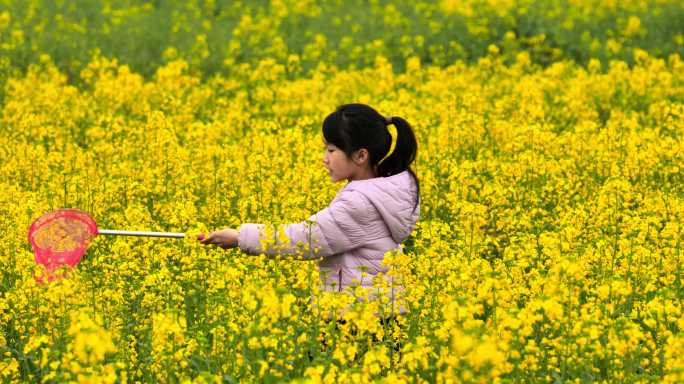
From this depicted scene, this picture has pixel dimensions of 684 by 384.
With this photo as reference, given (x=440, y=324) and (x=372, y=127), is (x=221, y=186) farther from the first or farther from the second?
(x=440, y=324)

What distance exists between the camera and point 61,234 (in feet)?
17.7

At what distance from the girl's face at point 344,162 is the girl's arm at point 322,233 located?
112 millimetres

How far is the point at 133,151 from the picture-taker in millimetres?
9117

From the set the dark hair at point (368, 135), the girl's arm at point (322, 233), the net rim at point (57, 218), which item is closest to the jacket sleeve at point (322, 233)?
the girl's arm at point (322, 233)

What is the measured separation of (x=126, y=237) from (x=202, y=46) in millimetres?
10465

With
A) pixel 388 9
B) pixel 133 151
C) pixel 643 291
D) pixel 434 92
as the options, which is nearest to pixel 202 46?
pixel 388 9

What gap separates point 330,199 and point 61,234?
2.03m

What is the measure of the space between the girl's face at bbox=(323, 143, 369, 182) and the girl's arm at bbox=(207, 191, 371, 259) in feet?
0.37

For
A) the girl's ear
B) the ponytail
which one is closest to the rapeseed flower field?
the ponytail

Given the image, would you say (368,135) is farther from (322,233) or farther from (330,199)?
(330,199)

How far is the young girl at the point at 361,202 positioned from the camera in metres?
5.10

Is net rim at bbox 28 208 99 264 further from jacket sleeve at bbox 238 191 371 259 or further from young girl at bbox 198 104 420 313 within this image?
jacket sleeve at bbox 238 191 371 259

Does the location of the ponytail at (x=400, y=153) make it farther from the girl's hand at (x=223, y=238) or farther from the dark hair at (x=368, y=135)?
the girl's hand at (x=223, y=238)

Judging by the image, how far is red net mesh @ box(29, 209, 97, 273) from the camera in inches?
209
